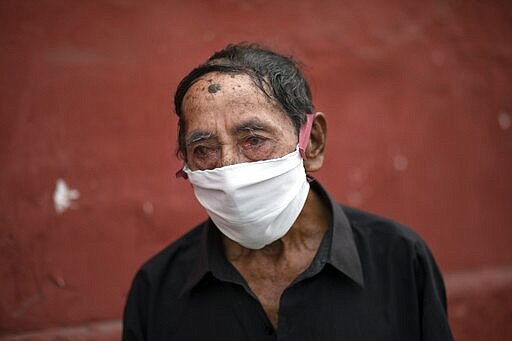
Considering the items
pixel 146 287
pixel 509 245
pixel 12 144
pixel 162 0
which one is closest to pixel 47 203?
pixel 12 144

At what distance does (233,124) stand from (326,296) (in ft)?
2.18

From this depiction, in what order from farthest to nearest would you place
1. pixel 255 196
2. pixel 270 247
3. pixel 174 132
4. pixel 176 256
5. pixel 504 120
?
pixel 504 120 → pixel 174 132 → pixel 176 256 → pixel 270 247 → pixel 255 196

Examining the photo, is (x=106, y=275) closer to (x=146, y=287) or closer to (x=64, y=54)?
(x=146, y=287)

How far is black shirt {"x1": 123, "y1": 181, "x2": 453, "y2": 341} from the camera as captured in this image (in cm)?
215

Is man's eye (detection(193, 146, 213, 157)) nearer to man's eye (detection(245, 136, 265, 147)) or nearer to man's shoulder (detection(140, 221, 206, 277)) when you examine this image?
man's eye (detection(245, 136, 265, 147))

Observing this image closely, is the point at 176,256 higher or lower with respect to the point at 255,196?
lower

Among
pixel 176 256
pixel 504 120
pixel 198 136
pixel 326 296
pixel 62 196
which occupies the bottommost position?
pixel 326 296

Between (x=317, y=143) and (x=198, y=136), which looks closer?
(x=198, y=136)

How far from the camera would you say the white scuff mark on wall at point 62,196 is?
3115mm

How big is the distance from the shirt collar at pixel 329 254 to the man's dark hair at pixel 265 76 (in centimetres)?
32

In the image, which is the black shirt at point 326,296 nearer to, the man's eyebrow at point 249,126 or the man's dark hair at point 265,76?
the man's dark hair at point 265,76

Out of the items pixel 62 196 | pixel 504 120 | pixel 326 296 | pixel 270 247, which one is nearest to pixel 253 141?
pixel 270 247

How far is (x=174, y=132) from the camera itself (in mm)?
3307

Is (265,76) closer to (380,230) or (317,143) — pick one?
(317,143)
